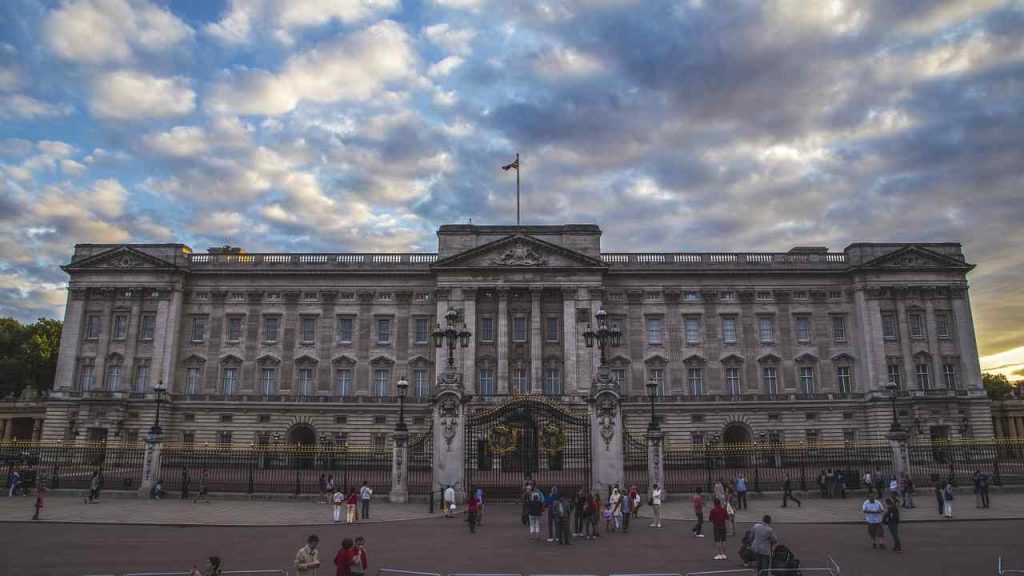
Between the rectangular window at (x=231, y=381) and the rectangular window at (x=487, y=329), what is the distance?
21.1 metres

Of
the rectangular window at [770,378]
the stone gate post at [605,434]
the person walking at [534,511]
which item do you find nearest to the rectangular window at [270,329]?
the stone gate post at [605,434]

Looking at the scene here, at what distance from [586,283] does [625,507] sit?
3520cm

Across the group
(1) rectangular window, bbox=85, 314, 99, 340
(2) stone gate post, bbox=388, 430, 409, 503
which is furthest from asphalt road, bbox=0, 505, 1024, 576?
(1) rectangular window, bbox=85, 314, 99, 340

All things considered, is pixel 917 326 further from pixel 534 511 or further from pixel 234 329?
pixel 234 329

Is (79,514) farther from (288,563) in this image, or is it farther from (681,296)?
(681,296)

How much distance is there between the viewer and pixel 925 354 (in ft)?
187

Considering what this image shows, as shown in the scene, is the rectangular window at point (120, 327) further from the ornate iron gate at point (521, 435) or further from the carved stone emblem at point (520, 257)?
the ornate iron gate at point (521, 435)

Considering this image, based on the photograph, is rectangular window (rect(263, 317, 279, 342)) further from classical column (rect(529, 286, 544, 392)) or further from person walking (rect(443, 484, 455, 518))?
person walking (rect(443, 484, 455, 518))

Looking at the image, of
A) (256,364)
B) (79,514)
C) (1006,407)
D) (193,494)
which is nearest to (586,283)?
(256,364)

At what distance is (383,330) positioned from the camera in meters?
59.0

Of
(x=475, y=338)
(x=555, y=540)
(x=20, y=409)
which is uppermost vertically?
(x=475, y=338)

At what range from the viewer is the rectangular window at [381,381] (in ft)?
189

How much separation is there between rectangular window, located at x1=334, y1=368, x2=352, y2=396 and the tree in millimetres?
83288

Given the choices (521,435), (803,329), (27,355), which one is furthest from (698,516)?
(27,355)
